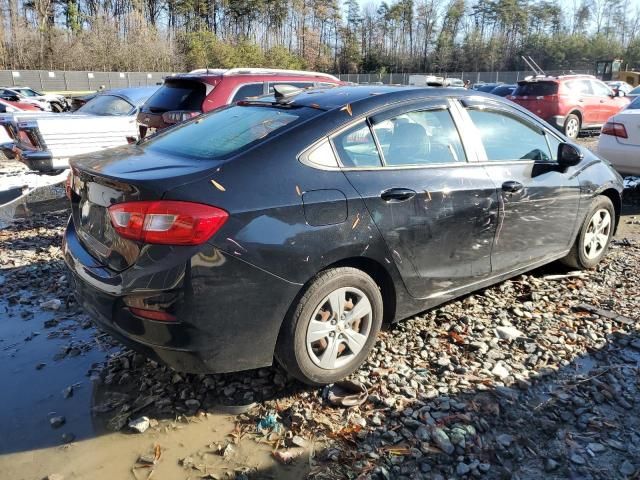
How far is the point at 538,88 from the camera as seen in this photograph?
14883 mm

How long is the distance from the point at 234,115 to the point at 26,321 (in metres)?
2.24

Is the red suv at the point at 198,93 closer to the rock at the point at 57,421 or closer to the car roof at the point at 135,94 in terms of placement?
the car roof at the point at 135,94

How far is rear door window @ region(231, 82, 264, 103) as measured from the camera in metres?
7.17

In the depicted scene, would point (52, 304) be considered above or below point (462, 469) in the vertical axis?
above

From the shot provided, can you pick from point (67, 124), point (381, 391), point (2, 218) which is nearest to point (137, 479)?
point (381, 391)

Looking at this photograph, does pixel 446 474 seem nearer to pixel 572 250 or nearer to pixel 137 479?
pixel 137 479

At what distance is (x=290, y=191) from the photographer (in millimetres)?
2785

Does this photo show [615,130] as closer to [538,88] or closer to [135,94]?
[538,88]

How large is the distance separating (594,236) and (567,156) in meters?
1.07

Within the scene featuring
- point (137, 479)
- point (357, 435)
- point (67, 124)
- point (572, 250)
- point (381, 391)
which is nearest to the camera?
point (137, 479)

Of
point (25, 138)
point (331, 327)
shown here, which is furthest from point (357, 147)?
point (25, 138)

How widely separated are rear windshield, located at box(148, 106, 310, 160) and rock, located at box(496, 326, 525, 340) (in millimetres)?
2066

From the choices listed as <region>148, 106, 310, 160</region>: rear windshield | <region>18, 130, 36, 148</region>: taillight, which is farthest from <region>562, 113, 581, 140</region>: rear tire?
<region>148, 106, 310, 160</region>: rear windshield

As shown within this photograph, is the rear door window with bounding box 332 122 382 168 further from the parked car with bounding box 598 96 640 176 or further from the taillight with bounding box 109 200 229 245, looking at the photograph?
the parked car with bounding box 598 96 640 176
